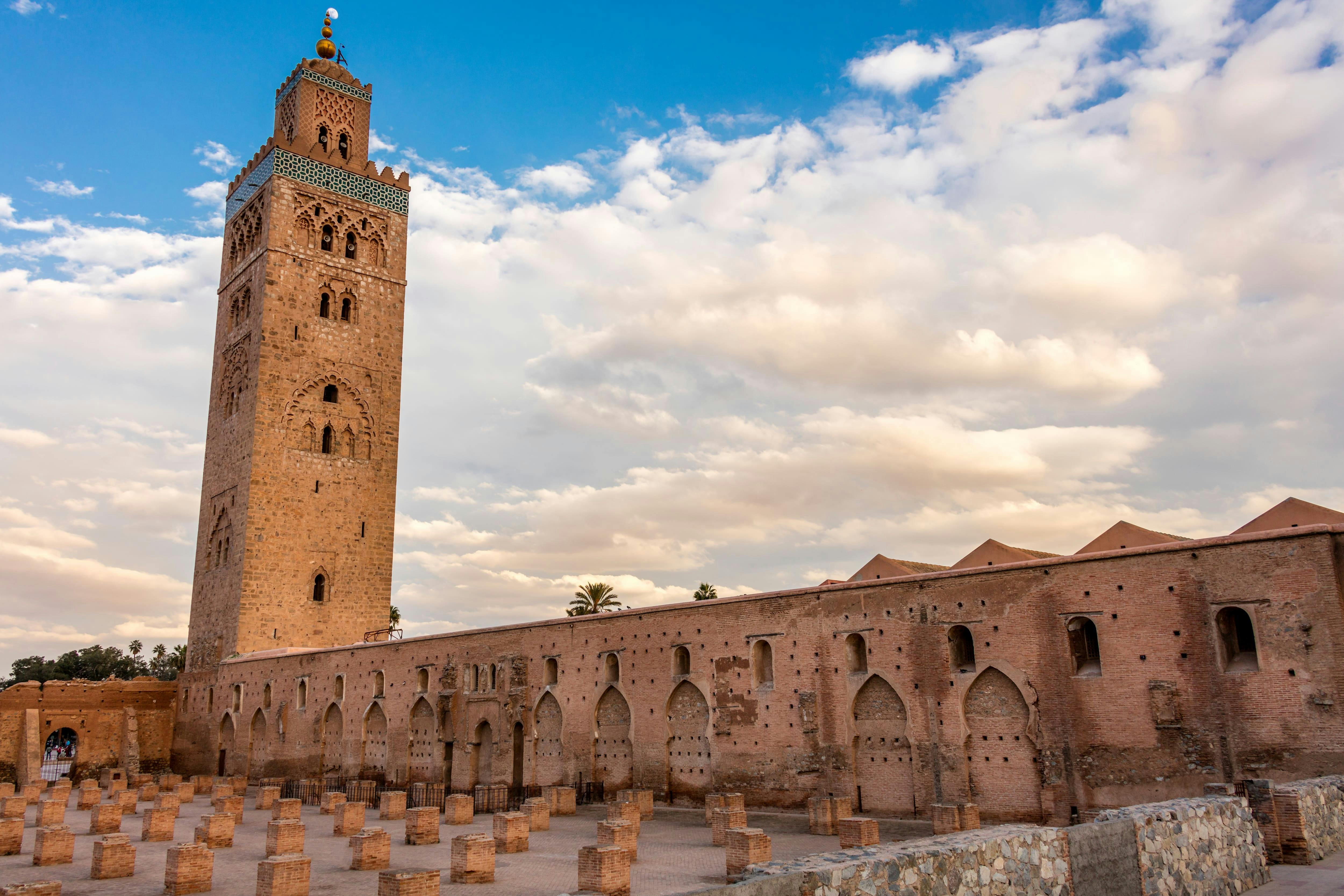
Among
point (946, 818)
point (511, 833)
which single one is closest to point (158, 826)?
point (511, 833)

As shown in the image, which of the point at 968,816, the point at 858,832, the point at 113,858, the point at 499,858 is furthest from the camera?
the point at 499,858

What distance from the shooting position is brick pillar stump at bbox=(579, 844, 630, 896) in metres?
10.9

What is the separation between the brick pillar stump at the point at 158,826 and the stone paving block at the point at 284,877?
684cm

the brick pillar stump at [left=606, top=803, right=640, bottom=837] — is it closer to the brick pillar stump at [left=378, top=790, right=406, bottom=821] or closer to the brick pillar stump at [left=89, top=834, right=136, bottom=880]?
the brick pillar stump at [left=378, top=790, right=406, bottom=821]

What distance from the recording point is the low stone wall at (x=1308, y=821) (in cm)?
950

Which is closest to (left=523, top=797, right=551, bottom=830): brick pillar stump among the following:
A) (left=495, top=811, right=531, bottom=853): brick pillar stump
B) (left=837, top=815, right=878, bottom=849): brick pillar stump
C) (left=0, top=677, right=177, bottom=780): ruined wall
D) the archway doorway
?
(left=495, top=811, right=531, bottom=853): brick pillar stump

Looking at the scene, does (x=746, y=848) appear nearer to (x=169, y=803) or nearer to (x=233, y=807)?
(x=169, y=803)

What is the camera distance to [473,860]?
1217 cm

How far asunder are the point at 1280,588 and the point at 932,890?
9.07 metres

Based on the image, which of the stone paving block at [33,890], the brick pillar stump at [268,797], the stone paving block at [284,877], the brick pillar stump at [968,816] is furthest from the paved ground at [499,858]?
the brick pillar stump at [268,797]

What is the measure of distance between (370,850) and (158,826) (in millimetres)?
5907

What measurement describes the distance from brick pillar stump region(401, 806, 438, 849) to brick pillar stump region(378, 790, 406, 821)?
3.95 m

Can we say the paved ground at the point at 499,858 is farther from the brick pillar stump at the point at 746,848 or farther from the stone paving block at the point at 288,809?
the stone paving block at the point at 288,809

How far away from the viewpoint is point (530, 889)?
11.5 m
